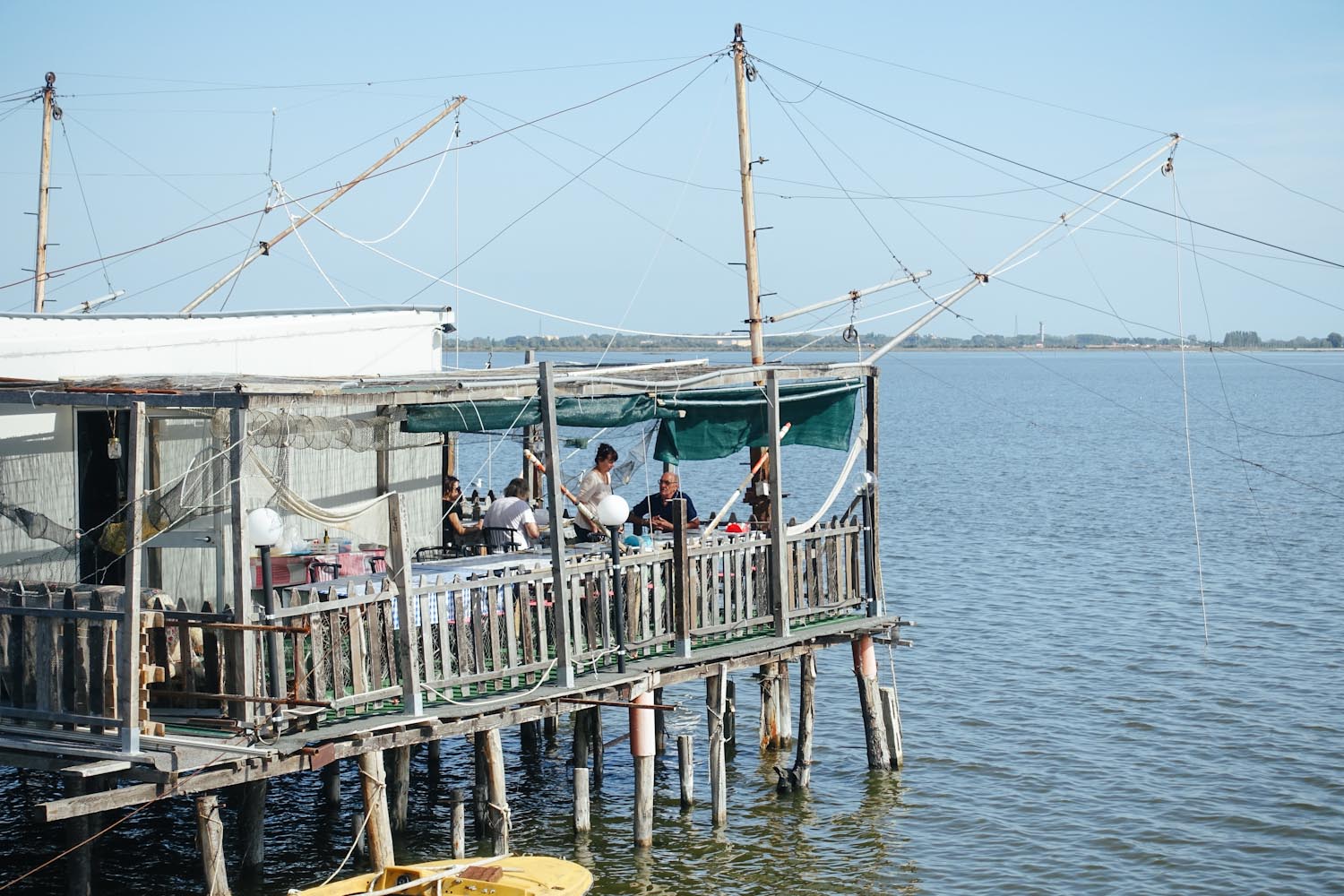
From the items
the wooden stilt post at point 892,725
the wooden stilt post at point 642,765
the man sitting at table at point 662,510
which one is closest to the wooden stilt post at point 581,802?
the wooden stilt post at point 642,765

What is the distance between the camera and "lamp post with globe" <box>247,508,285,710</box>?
1145 cm

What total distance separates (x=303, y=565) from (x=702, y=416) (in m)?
4.61

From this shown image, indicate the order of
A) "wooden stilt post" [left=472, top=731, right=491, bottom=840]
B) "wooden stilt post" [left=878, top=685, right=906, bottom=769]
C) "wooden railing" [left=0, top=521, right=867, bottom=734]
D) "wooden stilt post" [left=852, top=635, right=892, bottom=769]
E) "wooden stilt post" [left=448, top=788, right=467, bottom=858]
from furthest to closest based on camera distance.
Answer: "wooden stilt post" [left=878, top=685, right=906, bottom=769], "wooden stilt post" [left=852, top=635, right=892, bottom=769], "wooden stilt post" [left=472, top=731, right=491, bottom=840], "wooden stilt post" [left=448, top=788, right=467, bottom=858], "wooden railing" [left=0, top=521, right=867, bottom=734]

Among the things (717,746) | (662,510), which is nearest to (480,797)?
(717,746)

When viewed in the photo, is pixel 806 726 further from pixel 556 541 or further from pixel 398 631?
pixel 398 631

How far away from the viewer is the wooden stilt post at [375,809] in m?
12.5

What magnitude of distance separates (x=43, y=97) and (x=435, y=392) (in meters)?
16.5

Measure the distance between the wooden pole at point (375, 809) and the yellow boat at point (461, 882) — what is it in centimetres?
37

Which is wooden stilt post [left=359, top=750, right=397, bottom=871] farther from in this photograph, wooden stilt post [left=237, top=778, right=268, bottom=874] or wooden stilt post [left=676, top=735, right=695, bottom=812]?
wooden stilt post [left=676, top=735, right=695, bottom=812]

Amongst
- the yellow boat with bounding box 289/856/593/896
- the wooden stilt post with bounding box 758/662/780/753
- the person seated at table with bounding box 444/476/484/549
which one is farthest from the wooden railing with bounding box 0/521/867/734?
the person seated at table with bounding box 444/476/484/549

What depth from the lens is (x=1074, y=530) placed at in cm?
4078

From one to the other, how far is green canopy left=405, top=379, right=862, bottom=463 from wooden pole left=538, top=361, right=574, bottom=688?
158 centimetres

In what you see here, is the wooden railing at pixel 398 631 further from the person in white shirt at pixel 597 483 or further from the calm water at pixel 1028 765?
the calm water at pixel 1028 765

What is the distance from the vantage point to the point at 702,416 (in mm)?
16703
